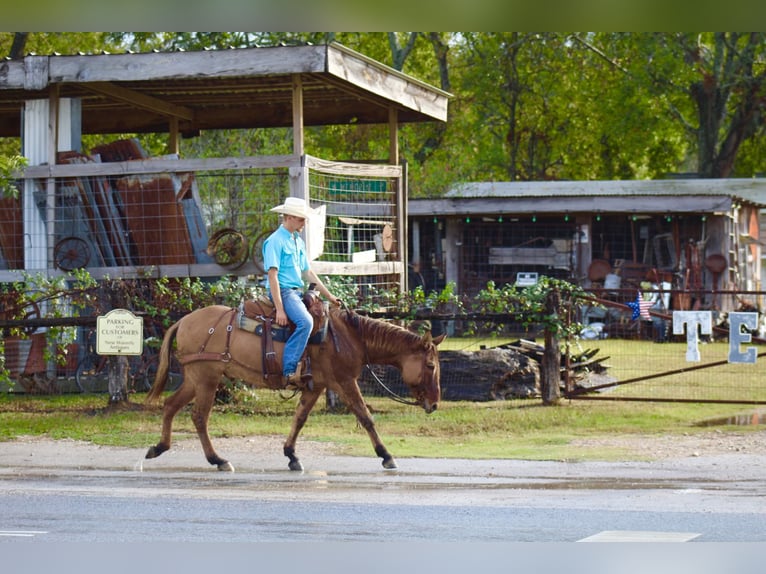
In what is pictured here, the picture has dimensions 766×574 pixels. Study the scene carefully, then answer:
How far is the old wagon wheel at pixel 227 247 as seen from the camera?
16.9 metres

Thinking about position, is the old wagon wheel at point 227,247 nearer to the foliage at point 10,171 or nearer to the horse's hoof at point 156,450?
the foliage at point 10,171

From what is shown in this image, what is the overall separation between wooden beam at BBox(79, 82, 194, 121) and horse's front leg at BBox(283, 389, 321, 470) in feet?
24.6

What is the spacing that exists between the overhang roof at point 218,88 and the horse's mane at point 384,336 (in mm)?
4817

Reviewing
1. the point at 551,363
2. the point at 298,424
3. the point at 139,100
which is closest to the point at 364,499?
the point at 298,424

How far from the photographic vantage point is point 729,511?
9031 mm

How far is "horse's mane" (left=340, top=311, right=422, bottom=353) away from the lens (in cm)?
1176

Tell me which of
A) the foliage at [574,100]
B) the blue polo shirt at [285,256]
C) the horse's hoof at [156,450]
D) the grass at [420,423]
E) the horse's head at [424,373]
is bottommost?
the grass at [420,423]

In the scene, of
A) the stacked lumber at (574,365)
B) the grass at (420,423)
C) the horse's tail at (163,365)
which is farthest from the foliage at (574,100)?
the horse's tail at (163,365)

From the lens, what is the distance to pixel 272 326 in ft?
37.8

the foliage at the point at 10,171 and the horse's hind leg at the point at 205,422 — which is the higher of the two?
the foliage at the point at 10,171

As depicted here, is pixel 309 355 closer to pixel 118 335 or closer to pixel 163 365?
pixel 163 365

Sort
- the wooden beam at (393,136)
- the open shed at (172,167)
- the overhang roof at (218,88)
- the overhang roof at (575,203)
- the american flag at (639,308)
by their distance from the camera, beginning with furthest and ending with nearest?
the overhang roof at (575,203)
the wooden beam at (393,136)
the american flag at (639,308)
the open shed at (172,167)
the overhang roof at (218,88)

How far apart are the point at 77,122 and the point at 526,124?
3290 centimetres
